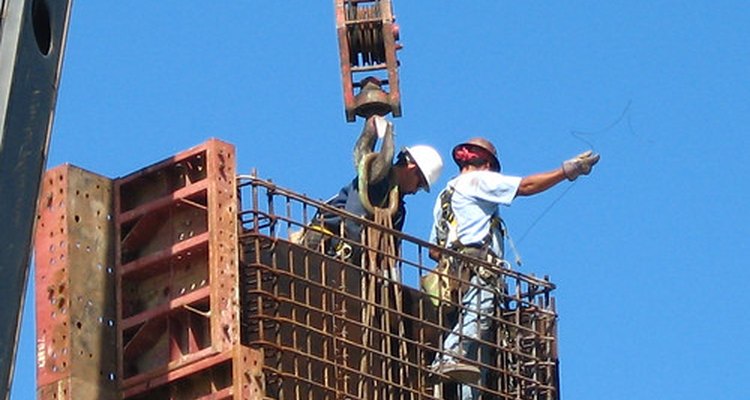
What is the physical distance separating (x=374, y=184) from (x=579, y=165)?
83.0 inches

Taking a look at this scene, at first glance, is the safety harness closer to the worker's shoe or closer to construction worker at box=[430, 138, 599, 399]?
construction worker at box=[430, 138, 599, 399]

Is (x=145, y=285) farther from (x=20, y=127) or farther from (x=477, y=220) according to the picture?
(x=20, y=127)

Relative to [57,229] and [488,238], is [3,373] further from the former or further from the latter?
[488,238]

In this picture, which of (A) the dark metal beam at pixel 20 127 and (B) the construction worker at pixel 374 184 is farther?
(B) the construction worker at pixel 374 184

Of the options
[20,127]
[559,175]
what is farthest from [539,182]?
[20,127]

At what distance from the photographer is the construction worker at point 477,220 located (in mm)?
39031

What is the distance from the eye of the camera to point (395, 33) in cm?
4056

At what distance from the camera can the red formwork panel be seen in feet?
120

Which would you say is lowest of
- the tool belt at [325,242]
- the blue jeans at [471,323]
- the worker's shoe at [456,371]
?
the worker's shoe at [456,371]

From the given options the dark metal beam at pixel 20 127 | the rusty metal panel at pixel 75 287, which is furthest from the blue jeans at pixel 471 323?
the dark metal beam at pixel 20 127

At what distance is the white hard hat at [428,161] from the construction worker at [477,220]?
0.19 m

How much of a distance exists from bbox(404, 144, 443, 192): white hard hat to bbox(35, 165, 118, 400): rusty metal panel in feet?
11.0

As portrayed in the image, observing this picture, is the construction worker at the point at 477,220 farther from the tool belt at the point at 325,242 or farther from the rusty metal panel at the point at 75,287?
the rusty metal panel at the point at 75,287

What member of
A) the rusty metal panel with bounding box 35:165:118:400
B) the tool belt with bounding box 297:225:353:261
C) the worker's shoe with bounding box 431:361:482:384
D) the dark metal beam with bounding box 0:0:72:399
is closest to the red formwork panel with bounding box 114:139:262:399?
the rusty metal panel with bounding box 35:165:118:400
